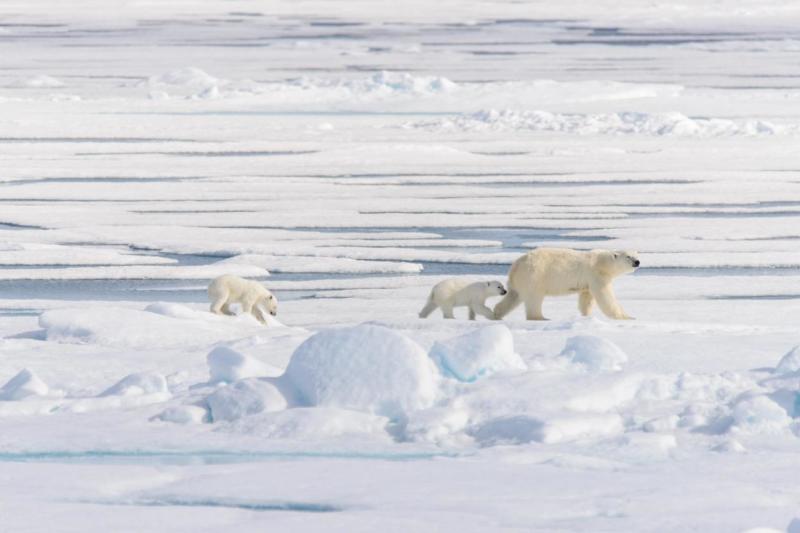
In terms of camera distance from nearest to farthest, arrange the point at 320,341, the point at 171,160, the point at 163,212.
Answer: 1. the point at 320,341
2. the point at 163,212
3. the point at 171,160

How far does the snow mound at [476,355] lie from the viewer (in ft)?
14.2

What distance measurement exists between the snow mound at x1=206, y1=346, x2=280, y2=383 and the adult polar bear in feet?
7.11

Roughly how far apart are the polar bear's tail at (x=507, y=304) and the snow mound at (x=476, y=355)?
81.4 inches

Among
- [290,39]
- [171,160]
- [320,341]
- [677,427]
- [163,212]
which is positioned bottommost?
[677,427]

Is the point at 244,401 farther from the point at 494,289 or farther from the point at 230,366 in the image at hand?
the point at 494,289

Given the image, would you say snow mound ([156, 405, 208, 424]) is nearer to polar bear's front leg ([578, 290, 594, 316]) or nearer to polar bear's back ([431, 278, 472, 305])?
polar bear's back ([431, 278, 472, 305])

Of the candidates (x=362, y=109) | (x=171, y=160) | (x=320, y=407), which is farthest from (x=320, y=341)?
(x=362, y=109)

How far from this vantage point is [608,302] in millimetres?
6344

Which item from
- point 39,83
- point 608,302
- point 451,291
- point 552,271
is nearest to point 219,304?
point 451,291

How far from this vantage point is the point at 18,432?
13.0 ft

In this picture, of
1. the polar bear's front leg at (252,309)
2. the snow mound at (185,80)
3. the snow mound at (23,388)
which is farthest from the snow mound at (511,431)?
the snow mound at (185,80)

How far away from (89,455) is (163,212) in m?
6.42

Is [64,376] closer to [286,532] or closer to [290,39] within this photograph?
[286,532]

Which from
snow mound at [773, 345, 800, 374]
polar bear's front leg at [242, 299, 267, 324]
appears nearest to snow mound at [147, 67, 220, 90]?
polar bear's front leg at [242, 299, 267, 324]
